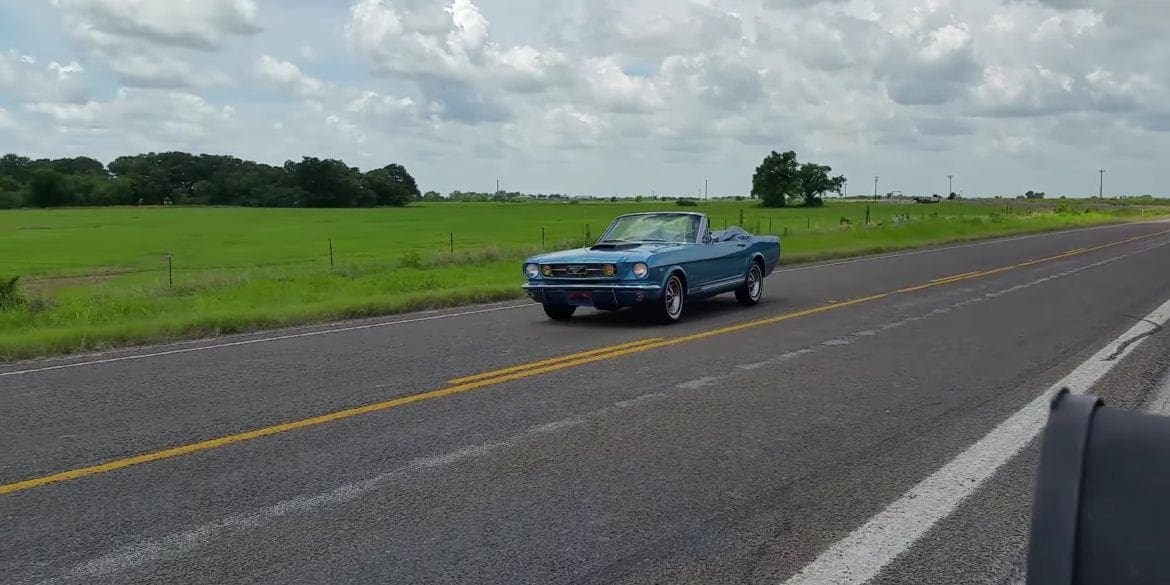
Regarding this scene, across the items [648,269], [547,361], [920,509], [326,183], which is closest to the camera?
[920,509]

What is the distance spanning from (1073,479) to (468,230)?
223 feet

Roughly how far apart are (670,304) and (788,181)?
12951 cm

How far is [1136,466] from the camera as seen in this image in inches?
81.1

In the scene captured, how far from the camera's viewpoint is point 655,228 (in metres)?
13.9

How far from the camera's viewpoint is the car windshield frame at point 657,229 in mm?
13719

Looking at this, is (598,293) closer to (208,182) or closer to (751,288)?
(751,288)

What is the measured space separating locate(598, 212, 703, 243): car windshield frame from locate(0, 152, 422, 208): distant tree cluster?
116661 millimetres

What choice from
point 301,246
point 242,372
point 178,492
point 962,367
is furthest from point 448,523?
point 301,246

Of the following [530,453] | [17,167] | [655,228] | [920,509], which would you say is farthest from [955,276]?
[17,167]

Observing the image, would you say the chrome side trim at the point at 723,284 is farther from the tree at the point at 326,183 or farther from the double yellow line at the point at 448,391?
the tree at the point at 326,183

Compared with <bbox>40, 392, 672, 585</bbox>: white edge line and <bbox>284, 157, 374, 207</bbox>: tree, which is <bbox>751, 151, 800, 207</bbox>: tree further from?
<bbox>40, 392, 672, 585</bbox>: white edge line

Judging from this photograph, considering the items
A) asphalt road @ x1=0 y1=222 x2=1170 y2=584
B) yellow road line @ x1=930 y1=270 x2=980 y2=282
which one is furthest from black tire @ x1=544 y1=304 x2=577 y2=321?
yellow road line @ x1=930 y1=270 x2=980 y2=282

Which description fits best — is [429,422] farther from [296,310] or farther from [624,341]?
[296,310]

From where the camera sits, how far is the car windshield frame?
13.7m
